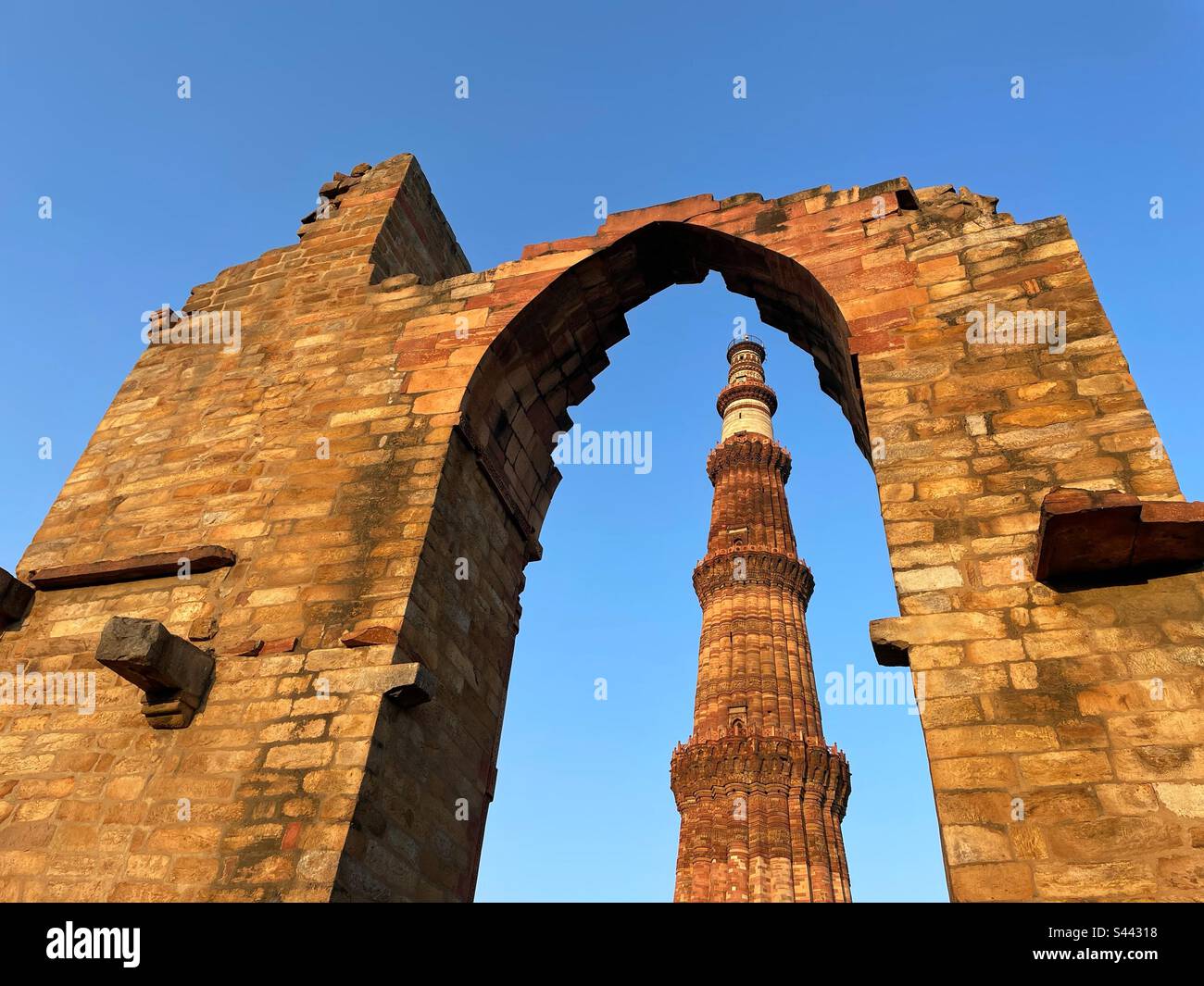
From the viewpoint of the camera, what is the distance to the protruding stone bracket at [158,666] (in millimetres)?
4102

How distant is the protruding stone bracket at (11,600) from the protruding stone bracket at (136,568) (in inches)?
4.5

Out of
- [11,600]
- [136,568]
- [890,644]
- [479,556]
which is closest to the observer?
[890,644]

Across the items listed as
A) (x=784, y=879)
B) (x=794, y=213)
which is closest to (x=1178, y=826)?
(x=794, y=213)

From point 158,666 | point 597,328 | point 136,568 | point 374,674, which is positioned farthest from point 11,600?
point 597,328

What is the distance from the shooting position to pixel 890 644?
12.9 feet

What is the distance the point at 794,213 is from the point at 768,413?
18.2m

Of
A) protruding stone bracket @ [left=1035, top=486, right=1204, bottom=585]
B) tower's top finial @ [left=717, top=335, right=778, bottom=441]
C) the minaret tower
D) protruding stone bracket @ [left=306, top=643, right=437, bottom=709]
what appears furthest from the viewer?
tower's top finial @ [left=717, top=335, right=778, bottom=441]

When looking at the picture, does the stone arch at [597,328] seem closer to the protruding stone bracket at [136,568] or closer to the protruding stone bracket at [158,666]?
the protruding stone bracket at [136,568]

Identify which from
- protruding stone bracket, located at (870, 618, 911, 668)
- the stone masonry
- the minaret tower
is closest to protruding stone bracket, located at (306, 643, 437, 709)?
the stone masonry

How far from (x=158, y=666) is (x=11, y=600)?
6.53 ft

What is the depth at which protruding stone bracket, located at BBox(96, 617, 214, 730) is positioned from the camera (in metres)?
4.10

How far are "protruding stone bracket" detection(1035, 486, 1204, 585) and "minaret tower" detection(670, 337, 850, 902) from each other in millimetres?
11801

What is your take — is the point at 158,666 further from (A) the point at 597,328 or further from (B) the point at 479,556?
(A) the point at 597,328

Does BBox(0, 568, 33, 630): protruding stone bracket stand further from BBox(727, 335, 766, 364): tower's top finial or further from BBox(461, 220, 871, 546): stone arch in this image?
BBox(727, 335, 766, 364): tower's top finial
